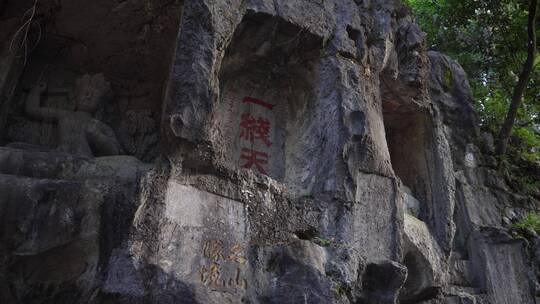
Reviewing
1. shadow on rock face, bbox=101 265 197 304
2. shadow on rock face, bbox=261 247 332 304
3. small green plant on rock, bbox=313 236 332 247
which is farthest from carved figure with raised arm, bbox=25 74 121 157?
small green plant on rock, bbox=313 236 332 247

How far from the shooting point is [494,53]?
8.38 m

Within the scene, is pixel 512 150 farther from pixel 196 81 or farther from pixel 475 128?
pixel 196 81

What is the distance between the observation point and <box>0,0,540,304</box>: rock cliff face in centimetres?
335

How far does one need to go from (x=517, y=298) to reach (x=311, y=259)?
3.34 metres

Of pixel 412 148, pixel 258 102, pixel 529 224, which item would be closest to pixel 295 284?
pixel 258 102

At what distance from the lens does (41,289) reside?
129 inches

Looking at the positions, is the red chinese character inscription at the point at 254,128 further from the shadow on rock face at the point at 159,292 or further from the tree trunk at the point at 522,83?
the tree trunk at the point at 522,83

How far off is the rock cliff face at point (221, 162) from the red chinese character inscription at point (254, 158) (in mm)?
11

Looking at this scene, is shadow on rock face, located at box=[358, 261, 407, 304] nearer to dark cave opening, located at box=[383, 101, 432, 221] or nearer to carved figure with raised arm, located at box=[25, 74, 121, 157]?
dark cave opening, located at box=[383, 101, 432, 221]

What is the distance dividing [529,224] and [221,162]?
4.47 m

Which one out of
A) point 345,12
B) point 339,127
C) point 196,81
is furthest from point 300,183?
point 345,12

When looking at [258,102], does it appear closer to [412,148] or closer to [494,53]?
[412,148]

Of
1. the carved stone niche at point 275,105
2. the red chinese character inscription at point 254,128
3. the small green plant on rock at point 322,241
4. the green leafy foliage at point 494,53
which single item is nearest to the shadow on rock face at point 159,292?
the small green plant on rock at point 322,241

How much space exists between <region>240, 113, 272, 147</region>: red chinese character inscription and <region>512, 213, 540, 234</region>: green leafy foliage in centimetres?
358
